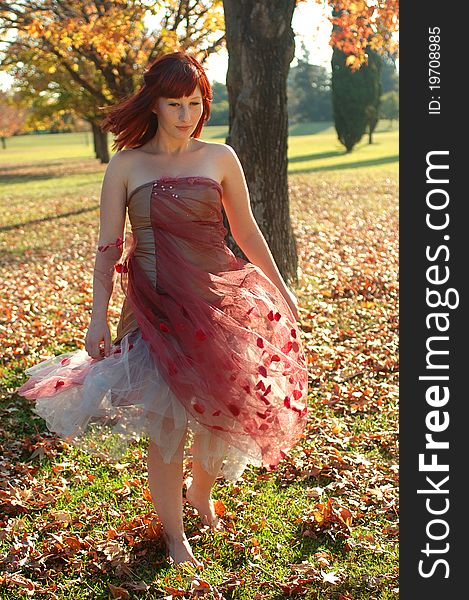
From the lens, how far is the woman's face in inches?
138

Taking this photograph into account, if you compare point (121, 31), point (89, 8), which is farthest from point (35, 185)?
point (121, 31)

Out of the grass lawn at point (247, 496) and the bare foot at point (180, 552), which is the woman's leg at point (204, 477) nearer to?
the grass lawn at point (247, 496)

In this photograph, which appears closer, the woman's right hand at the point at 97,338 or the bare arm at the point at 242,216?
the woman's right hand at the point at 97,338

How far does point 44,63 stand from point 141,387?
20778mm

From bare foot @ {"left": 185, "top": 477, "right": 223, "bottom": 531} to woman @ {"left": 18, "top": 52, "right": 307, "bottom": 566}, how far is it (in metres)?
0.29

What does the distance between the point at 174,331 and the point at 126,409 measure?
396 mm

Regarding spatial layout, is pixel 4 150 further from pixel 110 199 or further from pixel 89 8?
pixel 110 199

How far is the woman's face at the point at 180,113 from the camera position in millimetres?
3516

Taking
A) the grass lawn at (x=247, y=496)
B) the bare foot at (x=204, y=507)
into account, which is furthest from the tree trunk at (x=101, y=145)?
the bare foot at (x=204, y=507)

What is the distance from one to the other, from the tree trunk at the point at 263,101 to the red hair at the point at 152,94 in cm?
423

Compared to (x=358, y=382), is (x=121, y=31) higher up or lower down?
higher up

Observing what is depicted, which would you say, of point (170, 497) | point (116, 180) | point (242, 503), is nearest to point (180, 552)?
point (170, 497)

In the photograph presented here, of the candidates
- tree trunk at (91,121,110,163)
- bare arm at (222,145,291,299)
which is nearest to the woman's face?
bare arm at (222,145,291,299)

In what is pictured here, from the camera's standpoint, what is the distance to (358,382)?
630cm
